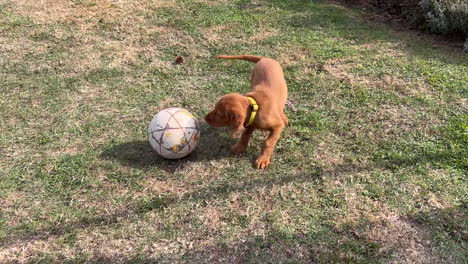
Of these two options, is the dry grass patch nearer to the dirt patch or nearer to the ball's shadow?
the ball's shadow

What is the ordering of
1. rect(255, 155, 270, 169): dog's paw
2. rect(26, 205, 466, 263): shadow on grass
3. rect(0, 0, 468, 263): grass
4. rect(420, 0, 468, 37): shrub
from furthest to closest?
1. rect(420, 0, 468, 37): shrub
2. rect(255, 155, 270, 169): dog's paw
3. rect(0, 0, 468, 263): grass
4. rect(26, 205, 466, 263): shadow on grass

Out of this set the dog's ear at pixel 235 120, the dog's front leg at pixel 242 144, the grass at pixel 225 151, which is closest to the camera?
the grass at pixel 225 151

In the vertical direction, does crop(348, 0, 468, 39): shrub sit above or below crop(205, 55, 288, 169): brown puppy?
above

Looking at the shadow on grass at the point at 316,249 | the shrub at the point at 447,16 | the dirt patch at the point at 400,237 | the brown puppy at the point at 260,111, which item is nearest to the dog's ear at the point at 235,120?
the brown puppy at the point at 260,111

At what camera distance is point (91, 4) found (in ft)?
21.4

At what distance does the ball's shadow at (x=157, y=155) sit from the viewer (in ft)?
11.5

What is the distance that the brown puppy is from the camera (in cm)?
319

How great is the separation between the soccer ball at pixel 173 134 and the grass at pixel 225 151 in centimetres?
20

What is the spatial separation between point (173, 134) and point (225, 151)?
624mm

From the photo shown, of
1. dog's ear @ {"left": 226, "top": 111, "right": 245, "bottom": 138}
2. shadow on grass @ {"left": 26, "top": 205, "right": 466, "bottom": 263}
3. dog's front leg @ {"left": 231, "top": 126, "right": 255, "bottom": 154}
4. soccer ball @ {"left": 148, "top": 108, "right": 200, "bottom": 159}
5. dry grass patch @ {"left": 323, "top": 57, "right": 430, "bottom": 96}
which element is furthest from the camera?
dry grass patch @ {"left": 323, "top": 57, "right": 430, "bottom": 96}

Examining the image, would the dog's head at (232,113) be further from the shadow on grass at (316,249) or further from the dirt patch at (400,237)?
the dirt patch at (400,237)

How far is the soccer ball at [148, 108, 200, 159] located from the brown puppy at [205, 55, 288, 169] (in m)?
0.19

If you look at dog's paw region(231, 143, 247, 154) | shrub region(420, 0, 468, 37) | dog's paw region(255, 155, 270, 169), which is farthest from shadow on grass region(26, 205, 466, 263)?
shrub region(420, 0, 468, 37)

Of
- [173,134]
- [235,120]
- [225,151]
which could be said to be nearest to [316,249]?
[235,120]
